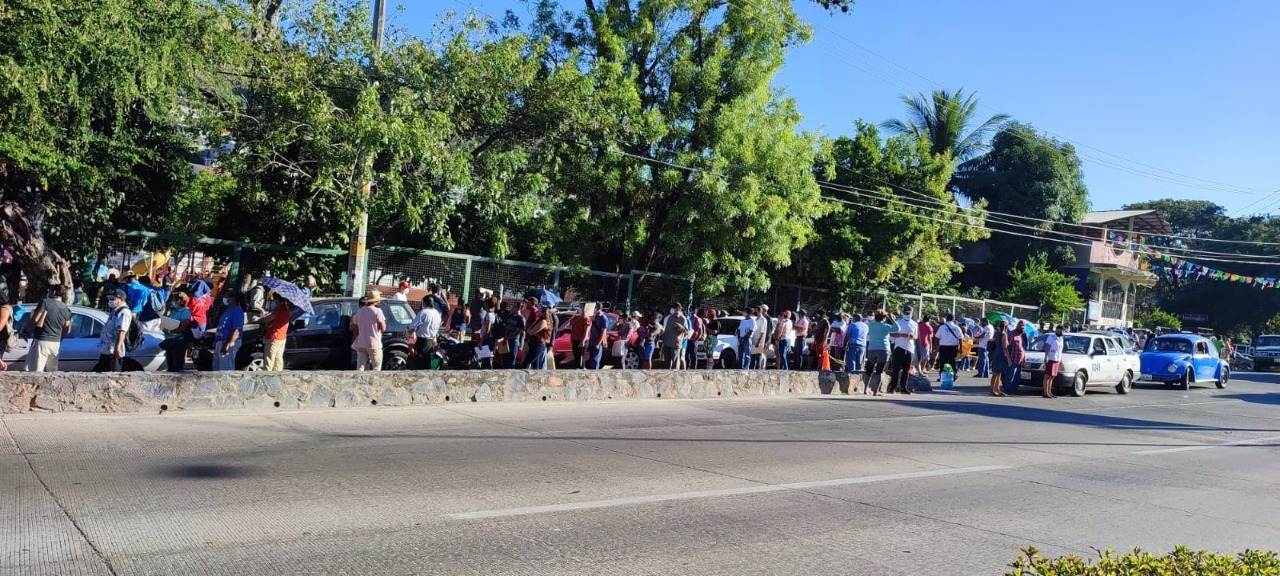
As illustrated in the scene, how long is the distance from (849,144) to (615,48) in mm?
12814

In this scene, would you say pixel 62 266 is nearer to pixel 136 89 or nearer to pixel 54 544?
pixel 136 89

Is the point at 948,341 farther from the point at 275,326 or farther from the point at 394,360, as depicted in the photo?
the point at 275,326

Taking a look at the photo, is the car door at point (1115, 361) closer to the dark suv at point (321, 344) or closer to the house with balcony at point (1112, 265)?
the dark suv at point (321, 344)

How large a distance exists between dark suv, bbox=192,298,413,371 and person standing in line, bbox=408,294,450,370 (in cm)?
48

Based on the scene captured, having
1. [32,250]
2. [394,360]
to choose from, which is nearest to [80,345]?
[394,360]

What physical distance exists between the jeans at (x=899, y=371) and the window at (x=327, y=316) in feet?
36.3

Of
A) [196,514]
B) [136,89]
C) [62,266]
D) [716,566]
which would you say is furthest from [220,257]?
[716,566]

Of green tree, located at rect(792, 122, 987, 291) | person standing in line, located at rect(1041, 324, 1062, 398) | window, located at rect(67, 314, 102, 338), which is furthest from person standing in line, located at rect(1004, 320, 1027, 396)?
window, located at rect(67, 314, 102, 338)

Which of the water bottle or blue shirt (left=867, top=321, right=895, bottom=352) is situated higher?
blue shirt (left=867, top=321, right=895, bottom=352)

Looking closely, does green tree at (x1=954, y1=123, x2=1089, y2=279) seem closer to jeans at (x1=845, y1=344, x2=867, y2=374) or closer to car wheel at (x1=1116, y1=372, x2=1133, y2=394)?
car wheel at (x1=1116, y1=372, x2=1133, y2=394)

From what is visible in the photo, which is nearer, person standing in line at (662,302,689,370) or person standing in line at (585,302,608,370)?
person standing in line at (585,302,608,370)

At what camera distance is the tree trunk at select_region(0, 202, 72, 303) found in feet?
55.1

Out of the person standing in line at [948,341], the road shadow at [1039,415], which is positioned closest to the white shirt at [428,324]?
the road shadow at [1039,415]

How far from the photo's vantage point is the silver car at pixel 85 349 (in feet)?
43.0
